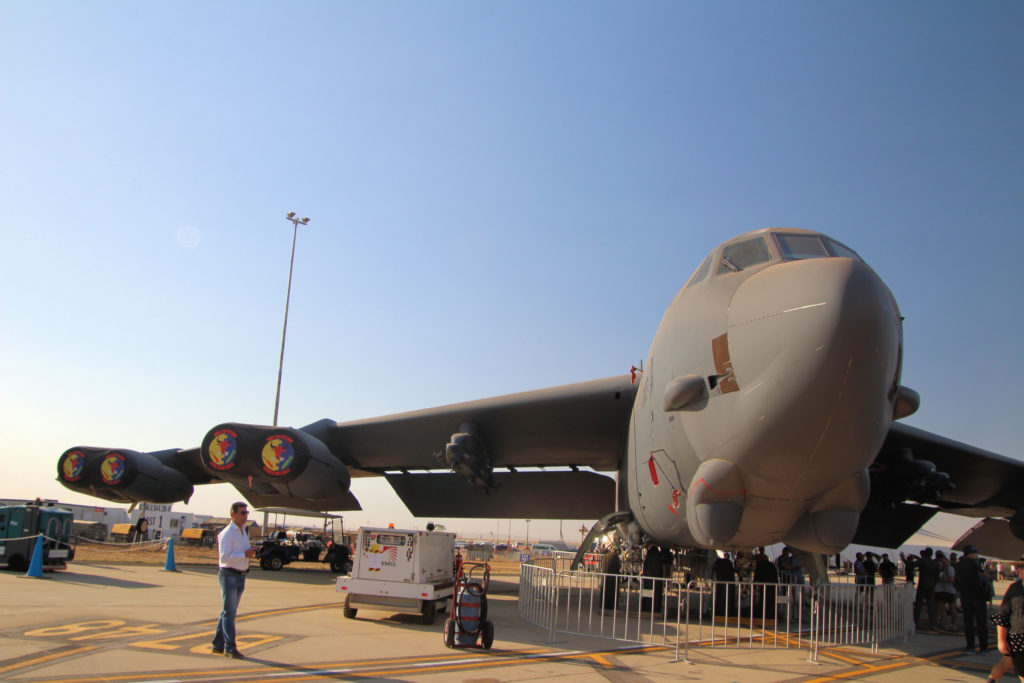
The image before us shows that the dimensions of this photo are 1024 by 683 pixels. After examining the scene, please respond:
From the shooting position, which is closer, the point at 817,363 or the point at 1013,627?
the point at 817,363

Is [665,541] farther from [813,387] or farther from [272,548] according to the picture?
[272,548]

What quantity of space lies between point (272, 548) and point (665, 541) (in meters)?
13.6

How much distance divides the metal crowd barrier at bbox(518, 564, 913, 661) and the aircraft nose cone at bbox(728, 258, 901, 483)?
2.87 metres

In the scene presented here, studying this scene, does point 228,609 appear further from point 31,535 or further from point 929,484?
point 31,535

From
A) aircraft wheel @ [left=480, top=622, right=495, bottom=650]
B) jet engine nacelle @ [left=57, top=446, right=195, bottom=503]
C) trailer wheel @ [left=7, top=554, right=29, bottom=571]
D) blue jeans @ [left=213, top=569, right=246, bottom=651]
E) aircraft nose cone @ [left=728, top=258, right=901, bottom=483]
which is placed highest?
aircraft nose cone @ [left=728, top=258, right=901, bottom=483]

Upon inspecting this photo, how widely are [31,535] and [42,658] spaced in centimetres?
1070

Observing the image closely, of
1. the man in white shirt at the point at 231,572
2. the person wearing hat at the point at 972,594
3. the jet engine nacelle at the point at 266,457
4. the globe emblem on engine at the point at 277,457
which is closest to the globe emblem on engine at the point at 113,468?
the jet engine nacelle at the point at 266,457

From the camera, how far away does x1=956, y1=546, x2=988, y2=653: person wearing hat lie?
9492mm

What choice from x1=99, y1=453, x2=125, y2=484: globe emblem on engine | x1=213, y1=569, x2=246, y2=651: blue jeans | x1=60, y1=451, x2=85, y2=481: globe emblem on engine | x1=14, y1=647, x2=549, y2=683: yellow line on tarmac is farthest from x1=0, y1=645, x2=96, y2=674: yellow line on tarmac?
x1=60, y1=451, x2=85, y2=481: globe emblem on engine

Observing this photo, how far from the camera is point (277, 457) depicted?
1316 centimetres

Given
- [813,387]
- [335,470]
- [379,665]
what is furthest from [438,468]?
[813,387]

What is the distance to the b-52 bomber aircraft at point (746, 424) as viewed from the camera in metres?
5.69

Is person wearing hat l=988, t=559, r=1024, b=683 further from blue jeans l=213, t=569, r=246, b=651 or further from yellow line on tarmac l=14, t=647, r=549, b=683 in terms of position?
blue jeans l=213, t=569, r=246, b=651

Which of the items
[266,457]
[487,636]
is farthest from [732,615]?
[266,457]
